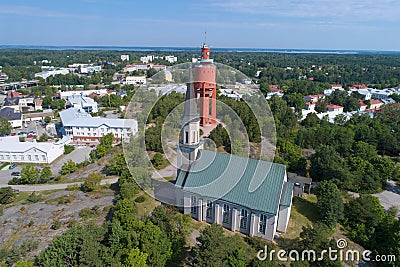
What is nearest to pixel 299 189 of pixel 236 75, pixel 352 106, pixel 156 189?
pixel 156 189

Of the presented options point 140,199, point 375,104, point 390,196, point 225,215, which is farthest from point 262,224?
point 375,104

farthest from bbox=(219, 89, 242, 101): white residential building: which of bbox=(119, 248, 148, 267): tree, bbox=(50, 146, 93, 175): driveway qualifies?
bbox=(119, 248, 148, 267): tree

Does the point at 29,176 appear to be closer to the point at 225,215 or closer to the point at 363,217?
the point at 225,215

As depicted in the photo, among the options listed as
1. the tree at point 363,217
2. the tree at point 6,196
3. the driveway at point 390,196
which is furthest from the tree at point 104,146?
the driveway at point 390,196

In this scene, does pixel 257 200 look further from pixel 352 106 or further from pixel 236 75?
pixel 236 75

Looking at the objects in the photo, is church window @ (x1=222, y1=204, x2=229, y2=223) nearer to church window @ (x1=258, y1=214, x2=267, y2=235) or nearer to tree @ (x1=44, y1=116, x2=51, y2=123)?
church window @ (x1=258, y1=214, x2=267, y2=235)

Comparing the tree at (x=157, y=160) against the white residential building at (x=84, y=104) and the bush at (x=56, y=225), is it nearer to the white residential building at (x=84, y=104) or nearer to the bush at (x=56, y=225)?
the bush at (x=56, y=225)
